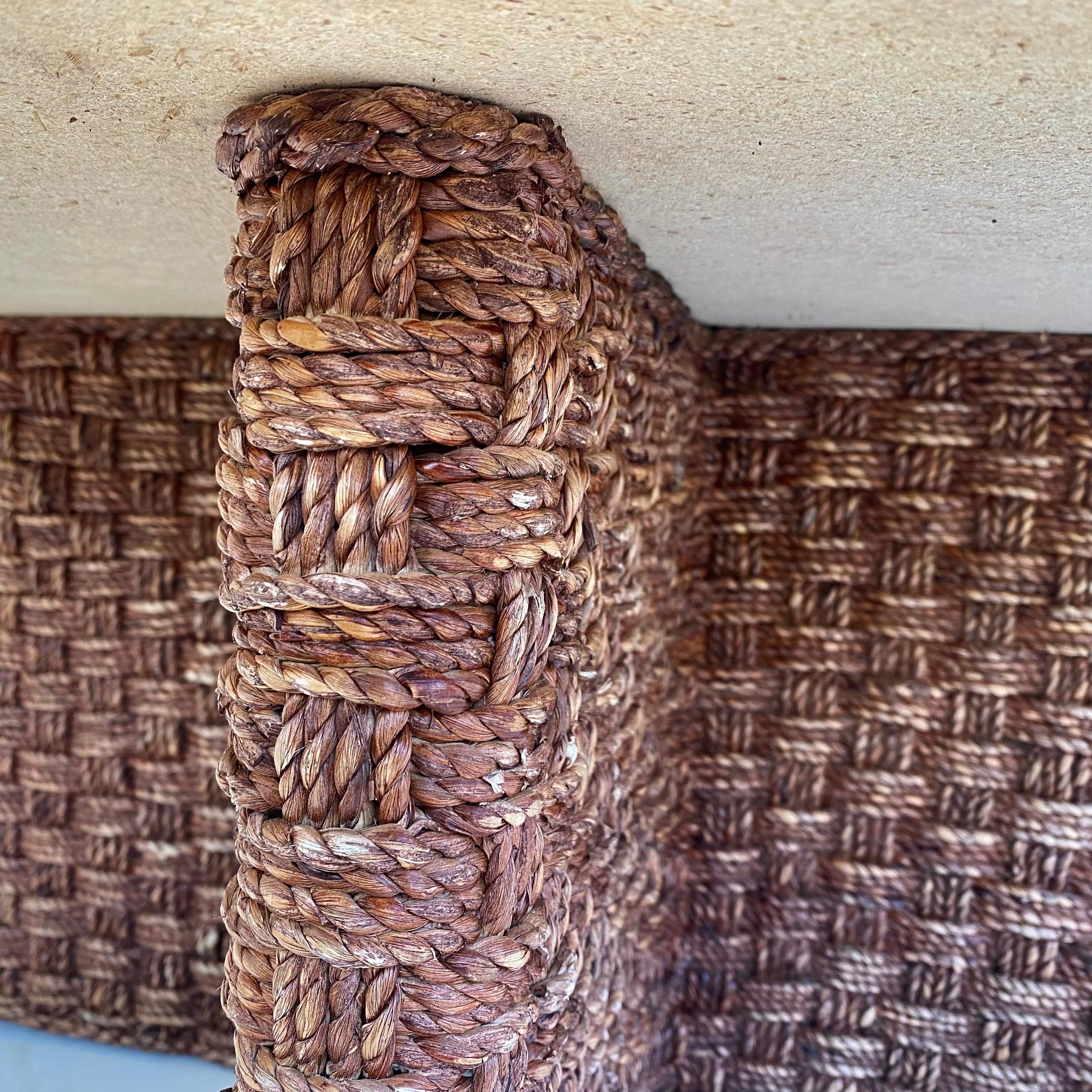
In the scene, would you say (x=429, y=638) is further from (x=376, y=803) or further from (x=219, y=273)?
(x=219, y=273)

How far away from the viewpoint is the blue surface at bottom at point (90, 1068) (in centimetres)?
104

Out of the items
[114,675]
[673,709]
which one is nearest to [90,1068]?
[114,675]

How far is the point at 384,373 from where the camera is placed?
43cm

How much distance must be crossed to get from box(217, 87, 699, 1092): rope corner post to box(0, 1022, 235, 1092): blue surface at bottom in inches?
27.6

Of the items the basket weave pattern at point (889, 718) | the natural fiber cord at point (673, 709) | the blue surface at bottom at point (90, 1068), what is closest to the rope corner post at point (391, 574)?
the natural fiber cord at point (673, 709)

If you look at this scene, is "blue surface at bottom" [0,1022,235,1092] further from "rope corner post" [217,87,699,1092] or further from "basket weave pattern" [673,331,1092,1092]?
"rope corner post" [217,87,699,1092]

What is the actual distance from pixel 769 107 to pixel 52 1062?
1.22 m

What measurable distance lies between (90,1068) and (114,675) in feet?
1.47

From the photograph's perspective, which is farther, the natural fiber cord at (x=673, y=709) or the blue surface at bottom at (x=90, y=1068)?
the blue surface at bottom at (x=90, y=1068)

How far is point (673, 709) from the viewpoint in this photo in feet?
3.11

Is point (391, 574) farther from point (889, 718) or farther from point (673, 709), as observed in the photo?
point (889, 718)

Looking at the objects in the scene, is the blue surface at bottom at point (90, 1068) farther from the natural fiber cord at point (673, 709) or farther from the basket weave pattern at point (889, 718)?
the basket weave pattern at point (889, 718)

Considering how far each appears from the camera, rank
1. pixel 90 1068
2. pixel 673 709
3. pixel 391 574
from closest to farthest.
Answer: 1. pixel 391 574
2. pixel 673 709
3. pixel 90 1068

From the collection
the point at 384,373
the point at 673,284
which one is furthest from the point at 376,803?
the point at 673,284
